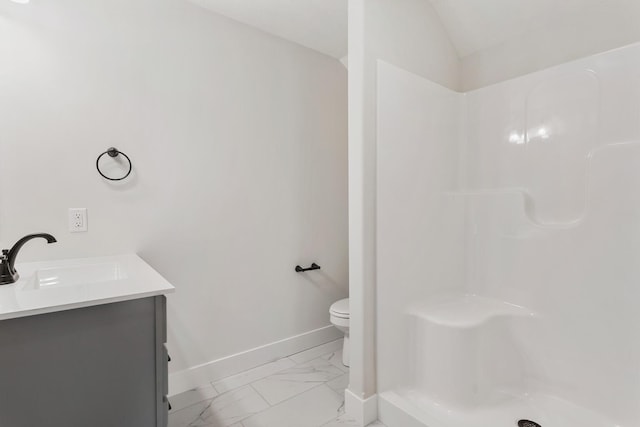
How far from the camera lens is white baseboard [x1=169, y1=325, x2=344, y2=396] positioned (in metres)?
1.96

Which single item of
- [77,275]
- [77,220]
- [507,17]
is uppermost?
[507,17]

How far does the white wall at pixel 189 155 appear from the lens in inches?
60.4

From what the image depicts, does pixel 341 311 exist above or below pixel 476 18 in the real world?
below

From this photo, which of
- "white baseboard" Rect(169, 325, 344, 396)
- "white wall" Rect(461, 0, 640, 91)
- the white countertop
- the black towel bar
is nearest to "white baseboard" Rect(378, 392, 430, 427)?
"white baseboard" Rect(169, 325, 344, 396)

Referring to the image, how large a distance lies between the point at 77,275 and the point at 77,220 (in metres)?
0.33

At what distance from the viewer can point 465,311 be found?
71.4 inches

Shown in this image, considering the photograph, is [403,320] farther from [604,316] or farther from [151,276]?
[151,276]

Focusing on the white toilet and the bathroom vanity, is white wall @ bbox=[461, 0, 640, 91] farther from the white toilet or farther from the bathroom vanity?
the bathroom vanity

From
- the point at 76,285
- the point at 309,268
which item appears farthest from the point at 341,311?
the point at 76,285

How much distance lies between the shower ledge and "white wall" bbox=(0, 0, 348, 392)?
100 centimetres

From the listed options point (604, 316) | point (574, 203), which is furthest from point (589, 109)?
point (604, 316)

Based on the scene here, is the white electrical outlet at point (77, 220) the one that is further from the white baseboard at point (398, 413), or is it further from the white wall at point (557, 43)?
the white wall at point (557, 43)

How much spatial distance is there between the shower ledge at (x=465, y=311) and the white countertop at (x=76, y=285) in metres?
1.33

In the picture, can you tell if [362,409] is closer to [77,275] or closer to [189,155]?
[77,275]
